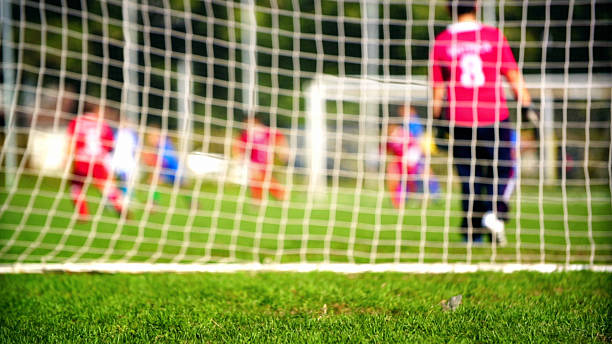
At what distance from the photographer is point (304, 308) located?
2377mm

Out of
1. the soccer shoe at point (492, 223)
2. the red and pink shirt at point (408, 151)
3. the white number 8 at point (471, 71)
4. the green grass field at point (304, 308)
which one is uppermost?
the white number 8 at point (471, 71)

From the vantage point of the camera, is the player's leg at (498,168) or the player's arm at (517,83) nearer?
the player's arm at (517,83)

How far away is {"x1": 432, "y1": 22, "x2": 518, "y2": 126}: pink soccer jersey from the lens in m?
3.85

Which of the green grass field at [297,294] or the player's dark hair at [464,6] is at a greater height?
the player's dark hair at [464,6]

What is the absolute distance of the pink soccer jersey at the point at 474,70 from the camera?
12.6ft

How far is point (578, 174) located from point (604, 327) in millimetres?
11201

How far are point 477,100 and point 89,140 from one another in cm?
391

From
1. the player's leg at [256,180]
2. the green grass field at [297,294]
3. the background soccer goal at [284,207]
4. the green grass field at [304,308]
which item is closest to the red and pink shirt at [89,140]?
the background soccer goal at [284,207]

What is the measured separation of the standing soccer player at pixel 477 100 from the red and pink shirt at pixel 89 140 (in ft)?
11.7

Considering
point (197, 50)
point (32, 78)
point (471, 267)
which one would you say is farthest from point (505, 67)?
point (32, 78)

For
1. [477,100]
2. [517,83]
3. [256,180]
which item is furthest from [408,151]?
[517,83]

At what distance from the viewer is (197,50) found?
1522 centimetres

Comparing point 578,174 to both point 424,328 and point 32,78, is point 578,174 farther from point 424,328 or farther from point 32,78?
point 32,78

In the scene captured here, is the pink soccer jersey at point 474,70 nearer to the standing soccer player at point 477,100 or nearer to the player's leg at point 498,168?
the standing soccer player at point 477,100
